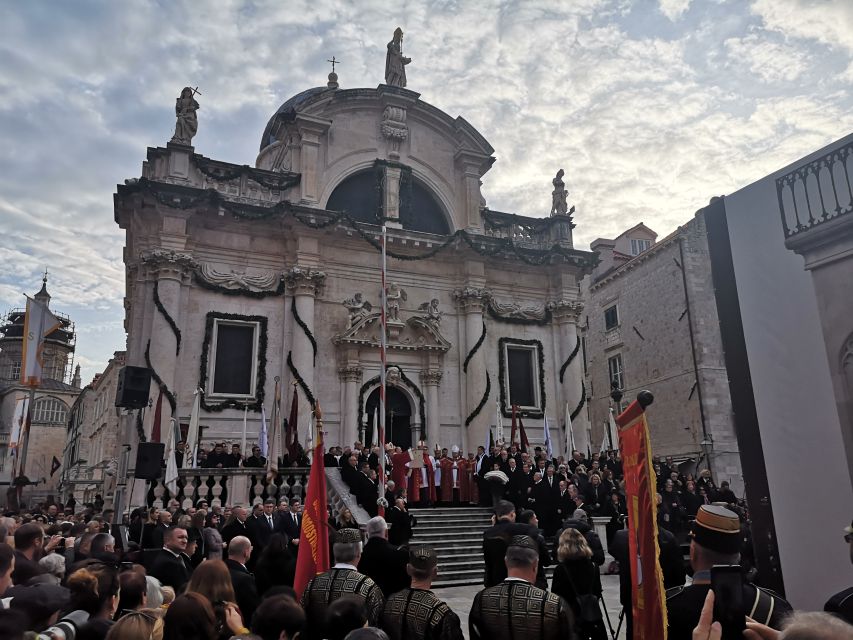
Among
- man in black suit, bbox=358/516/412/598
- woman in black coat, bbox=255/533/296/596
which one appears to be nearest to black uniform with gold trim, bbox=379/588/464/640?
man in black suit, bbox=358/516/412/598

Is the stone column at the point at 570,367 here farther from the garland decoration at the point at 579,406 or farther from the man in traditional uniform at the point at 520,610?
the man in traditional uniform at the point at 520,610

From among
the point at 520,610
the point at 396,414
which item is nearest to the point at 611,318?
the point at 396,414

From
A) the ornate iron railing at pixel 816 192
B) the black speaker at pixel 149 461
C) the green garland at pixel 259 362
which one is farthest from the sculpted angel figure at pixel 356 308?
the ornate iron railing at pixel 816 192

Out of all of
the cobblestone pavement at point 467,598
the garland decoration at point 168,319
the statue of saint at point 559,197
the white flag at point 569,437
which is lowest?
the cobblestone pavement at point 467,598

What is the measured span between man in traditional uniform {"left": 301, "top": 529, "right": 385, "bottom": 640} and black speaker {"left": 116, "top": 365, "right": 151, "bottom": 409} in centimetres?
752

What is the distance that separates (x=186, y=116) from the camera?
71.4 feet

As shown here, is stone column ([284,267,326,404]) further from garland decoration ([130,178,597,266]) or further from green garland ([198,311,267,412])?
garland decoration ([130,178,597,266])

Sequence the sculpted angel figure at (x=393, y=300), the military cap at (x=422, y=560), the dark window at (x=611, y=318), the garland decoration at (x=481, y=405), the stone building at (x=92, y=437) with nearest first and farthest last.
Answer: the military cap at (x=422, y=560) → the sculpted angel figure at (x=393, y=300) → the garland decoration at (x=481, y=405) → the dark window at (x=611, y=318) → the stone building at (x=92, y=437)

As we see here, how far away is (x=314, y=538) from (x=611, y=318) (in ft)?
98.7

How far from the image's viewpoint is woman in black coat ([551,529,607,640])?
5738mm

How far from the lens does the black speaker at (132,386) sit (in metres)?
11.2

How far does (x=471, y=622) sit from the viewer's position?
14.6 ft

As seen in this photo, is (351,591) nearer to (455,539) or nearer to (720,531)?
(720,531)

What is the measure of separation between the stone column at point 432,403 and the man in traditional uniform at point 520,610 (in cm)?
1810
